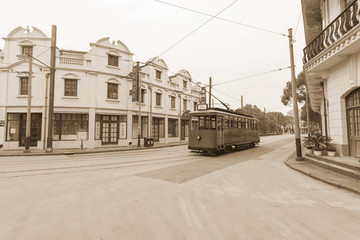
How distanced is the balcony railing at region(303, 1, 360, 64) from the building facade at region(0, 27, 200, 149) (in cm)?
920

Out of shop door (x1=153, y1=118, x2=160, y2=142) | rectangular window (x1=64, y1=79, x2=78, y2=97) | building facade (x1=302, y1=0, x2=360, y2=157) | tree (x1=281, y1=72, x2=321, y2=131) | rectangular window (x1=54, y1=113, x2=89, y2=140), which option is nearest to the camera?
building facade (x1=302, y1=0, x2=360, y2=157)

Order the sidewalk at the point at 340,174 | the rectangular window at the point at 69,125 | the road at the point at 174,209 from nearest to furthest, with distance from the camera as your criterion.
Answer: the road at the point at 174,209, the sidewalk at the point at 340,174, the rectangular window at the point at 69,125

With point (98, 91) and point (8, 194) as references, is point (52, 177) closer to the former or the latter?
point (8, 194)

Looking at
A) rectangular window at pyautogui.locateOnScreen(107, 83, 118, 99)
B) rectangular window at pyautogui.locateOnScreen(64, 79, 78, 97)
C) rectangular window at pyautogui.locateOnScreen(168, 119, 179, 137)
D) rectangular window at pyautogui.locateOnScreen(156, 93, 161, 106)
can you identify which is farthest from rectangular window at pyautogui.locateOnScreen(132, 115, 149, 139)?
rectangular window at pyautogui.locateOnScreen(64, 79, 78, 97)

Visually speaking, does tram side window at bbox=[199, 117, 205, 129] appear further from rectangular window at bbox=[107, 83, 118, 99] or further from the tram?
rectangular window at bbox=[107, 83, 118, 99]

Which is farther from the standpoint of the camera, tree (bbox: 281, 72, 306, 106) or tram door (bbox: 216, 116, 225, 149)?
tree (bbox: 281, 72, 306, 106)

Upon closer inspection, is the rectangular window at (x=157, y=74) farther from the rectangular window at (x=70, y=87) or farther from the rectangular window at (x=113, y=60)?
the rectangular window at (x=70, y=87)

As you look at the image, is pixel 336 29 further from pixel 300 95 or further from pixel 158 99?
pixel 300 95

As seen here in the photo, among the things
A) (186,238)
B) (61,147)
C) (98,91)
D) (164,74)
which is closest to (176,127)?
(164,74)

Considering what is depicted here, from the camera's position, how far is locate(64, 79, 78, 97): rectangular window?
17.0 metres

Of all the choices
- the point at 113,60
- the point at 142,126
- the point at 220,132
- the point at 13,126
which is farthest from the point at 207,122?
the point at 13,126

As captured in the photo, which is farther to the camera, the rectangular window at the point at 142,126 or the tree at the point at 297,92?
the tree at the point at 297,92

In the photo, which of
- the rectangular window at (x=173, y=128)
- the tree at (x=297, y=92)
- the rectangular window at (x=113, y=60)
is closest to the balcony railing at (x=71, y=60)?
the rectangular window at (x=113, y=60)

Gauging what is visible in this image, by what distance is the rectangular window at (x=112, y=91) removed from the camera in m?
18.7
